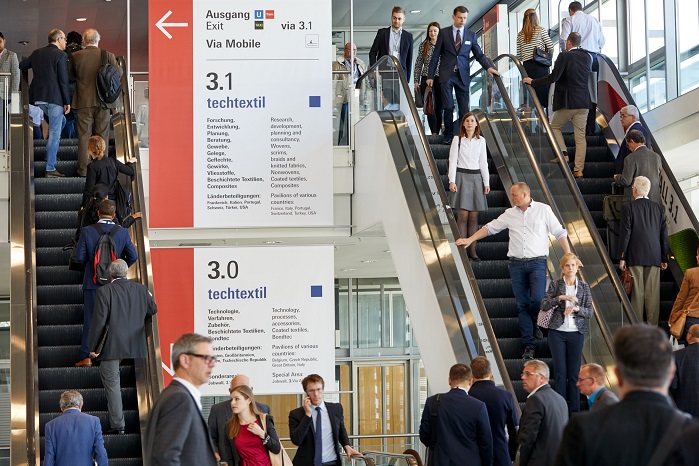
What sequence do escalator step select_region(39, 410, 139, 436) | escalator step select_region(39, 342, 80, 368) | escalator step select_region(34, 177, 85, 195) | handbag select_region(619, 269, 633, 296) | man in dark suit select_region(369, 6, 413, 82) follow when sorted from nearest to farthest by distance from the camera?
escalator step select_region(39, 410, 139, 436) < escalator step select_region(39, 342, 80, 368) < handbag select_region(619, 269, 633, 296) < escalator step select_region(34, 177, 85, 195) < man in dark suit select_region(369, 6, 413, 82)

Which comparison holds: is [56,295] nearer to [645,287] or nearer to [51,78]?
[51,78]

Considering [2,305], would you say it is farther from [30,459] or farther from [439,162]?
[30,459]

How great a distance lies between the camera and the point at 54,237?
36.5 ft

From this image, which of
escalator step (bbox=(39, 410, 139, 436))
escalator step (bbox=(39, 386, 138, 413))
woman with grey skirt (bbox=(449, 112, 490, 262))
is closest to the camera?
escalator step (bbox=(39, 410, 139, 436))

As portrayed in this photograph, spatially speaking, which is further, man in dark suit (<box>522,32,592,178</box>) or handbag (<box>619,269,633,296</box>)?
man in dark suit (<box>522,32,592,178</box>)

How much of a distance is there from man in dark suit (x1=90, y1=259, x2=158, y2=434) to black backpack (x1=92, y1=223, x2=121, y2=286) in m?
0.59

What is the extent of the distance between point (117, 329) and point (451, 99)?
5.78 meters

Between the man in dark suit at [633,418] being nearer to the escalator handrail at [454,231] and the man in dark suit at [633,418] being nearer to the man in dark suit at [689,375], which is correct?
the man in dark suit at [689,375]

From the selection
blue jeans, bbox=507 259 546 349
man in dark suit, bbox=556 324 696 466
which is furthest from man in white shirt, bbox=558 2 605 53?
man in dark suit, bbox=556 324 696 466

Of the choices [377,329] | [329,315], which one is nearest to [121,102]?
[329,315]

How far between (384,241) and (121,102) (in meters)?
4.22

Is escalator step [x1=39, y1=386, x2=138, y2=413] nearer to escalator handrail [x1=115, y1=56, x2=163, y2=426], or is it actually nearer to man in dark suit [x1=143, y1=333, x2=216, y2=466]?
escalator handrail [x1=115, y1=56, x2=163, y2=426]

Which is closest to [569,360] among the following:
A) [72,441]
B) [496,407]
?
[496,407]

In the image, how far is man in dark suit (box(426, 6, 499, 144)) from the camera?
13039 mm
